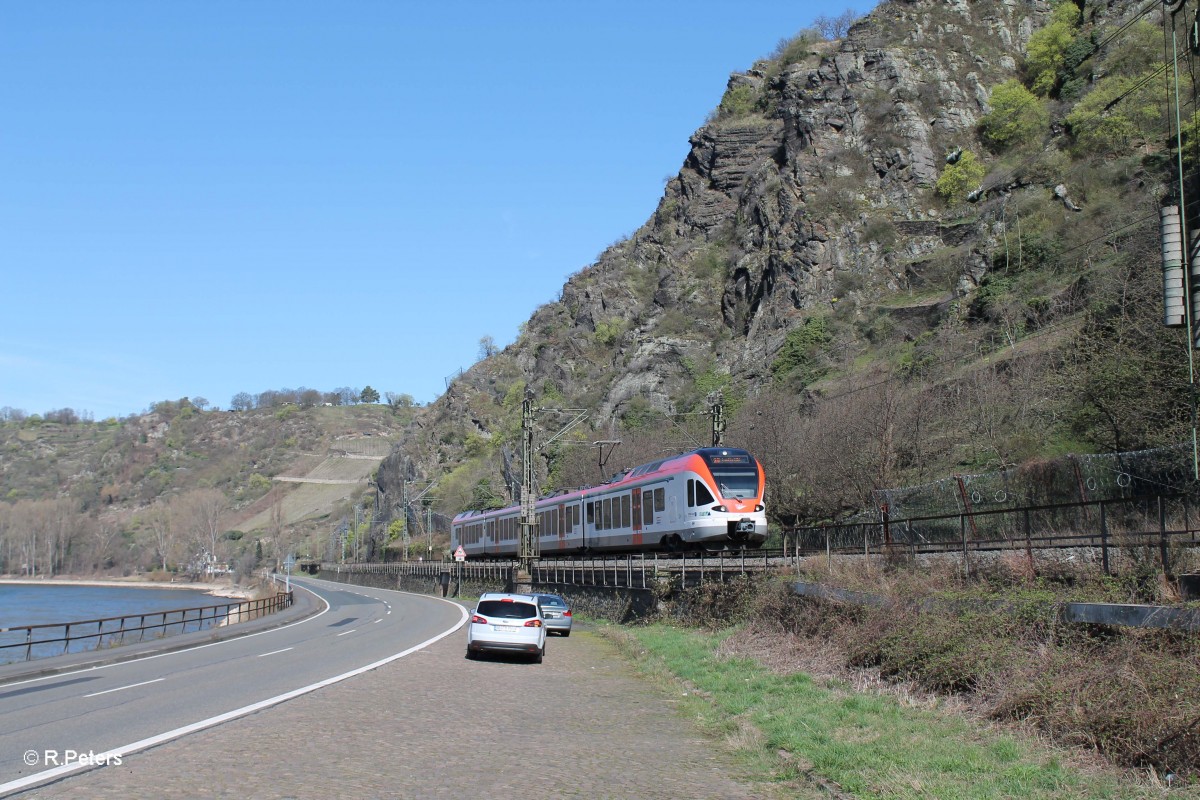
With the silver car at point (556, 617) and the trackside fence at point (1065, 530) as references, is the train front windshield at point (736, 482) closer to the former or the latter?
the trackside fence at point (1065, 530)

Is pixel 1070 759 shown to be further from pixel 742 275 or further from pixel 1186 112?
pixel 742 275

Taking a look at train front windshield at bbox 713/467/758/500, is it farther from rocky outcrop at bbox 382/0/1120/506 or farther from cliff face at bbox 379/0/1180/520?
rocky outcrop at bbox 382/0/1120/506

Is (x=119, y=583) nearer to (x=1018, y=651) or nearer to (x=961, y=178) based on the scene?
(x=961, y=178)

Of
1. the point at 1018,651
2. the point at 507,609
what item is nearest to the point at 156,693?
the point at 507,609

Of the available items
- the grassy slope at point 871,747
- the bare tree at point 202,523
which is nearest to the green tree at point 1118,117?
the grassy slope at point 871,747

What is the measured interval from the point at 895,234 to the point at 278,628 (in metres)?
58.9

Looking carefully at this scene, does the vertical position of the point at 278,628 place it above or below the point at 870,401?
below

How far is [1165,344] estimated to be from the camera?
104ft

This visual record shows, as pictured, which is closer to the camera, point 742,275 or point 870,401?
point 870,401

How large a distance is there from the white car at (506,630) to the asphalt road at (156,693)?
202cm

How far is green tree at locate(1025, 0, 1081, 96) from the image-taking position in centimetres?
Result: 8956

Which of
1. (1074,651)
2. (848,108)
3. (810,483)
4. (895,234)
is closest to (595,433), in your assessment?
(895,234)

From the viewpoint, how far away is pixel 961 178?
8200 cm

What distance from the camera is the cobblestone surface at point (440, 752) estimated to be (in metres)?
9.07
